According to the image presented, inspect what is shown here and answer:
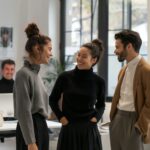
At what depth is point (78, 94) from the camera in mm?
2551

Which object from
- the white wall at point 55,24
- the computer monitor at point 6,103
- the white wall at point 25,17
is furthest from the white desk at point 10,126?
the white wall at point 55,24

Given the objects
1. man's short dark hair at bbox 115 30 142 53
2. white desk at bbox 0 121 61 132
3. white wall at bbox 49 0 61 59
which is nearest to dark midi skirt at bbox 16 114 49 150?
man's short dark hair at bbox 115 30 142 53

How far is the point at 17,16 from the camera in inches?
228

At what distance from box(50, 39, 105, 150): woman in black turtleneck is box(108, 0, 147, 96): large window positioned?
6.89 ft

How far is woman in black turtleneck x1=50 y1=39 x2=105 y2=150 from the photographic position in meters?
2.56

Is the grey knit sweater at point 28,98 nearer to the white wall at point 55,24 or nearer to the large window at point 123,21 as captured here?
the large window at point 123,21

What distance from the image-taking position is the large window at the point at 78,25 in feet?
17.8

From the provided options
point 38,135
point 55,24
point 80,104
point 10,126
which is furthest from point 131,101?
point 55,24

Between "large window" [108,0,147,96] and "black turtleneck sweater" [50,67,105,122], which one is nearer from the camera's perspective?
"black turtleneck sweater" [50,67,105,122]

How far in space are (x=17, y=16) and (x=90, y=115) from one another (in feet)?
11.8

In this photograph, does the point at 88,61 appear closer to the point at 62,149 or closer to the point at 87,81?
the point at 87,81

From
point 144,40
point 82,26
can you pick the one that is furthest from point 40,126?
point 82,26

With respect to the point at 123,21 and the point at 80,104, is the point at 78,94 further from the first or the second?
the point at 123,21

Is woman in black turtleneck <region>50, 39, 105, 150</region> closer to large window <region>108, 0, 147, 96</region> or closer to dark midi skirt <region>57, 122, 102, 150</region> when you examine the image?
dark midi skirt <region>57, 122, 102, 150</region>
